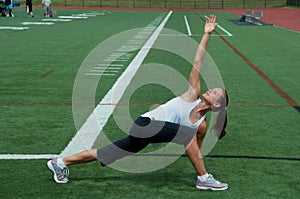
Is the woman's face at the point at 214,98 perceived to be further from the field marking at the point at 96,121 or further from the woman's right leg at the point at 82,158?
the field marking at the point at 96,121

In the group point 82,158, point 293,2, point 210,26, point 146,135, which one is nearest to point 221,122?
point 146,135

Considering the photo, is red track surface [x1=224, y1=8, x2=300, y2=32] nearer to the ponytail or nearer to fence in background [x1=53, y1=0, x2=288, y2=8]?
the ponytail

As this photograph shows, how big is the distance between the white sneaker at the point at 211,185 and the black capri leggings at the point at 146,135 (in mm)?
385

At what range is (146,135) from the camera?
4.68m

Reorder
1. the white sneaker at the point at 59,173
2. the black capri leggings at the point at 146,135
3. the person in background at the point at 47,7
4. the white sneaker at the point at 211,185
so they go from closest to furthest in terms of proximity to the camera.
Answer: the black capri leggings at the point at 146,135
the white sneaker at the point at 211,185
the white sneaker at the point at 59,173
the person in background at the point at 47,7

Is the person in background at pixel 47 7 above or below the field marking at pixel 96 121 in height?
above

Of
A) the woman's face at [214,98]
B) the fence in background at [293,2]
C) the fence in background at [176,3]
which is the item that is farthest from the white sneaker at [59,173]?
the fence in background at [293,2]

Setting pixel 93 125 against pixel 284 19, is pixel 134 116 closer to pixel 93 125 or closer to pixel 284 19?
pixel 93 125

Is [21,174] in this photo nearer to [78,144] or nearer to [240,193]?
[78,144]

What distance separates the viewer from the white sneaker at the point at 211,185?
4766mm

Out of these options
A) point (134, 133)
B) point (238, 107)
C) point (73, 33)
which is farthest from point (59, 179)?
point (73, 33)

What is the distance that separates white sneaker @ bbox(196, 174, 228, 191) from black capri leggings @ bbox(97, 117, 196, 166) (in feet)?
1.26

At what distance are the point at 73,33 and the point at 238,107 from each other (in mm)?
15684

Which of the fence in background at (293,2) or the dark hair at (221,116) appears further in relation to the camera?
the fence in background at (293,2)
